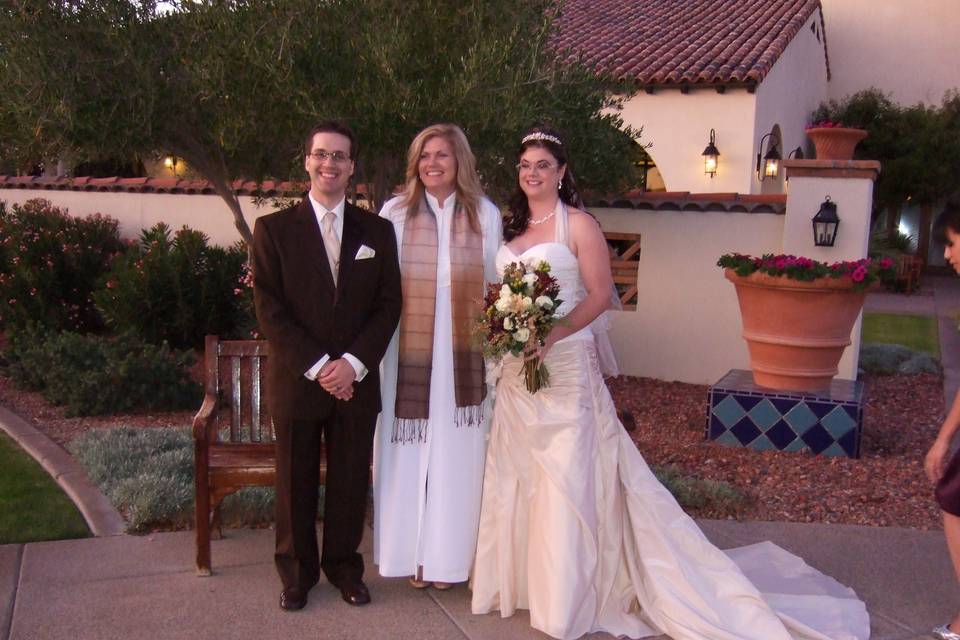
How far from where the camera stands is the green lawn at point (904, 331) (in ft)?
43.2

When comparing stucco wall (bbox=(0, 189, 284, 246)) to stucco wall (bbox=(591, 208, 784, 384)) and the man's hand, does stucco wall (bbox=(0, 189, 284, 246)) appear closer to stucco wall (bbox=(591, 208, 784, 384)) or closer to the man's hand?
stucco wall (bbox=(591, 208, 784, 384))

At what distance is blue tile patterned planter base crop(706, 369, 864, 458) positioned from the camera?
21.7ft

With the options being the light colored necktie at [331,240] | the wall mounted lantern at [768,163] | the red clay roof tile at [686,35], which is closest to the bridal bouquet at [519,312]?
the light colored necktie at [331,240]

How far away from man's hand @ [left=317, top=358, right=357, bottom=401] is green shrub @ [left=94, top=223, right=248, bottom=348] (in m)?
6.29

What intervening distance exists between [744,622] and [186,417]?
16.9 ft

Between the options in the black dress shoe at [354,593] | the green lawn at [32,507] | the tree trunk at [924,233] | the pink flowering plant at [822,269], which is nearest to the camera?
the black dress shoe at [354,593]

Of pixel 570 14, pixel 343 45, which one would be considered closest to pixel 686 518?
pixel 343 45

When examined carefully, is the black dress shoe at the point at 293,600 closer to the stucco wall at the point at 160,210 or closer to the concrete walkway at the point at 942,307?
the stucco wall at the point at 160,210

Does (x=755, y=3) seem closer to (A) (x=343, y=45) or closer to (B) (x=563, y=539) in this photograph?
(A) (x=343, y=45)

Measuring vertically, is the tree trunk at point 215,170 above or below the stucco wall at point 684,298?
above

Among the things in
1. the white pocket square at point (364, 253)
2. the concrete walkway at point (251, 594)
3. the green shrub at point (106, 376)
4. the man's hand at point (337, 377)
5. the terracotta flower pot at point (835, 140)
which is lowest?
the concrete walkway at point (251, 594)

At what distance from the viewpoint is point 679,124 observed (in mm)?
15852

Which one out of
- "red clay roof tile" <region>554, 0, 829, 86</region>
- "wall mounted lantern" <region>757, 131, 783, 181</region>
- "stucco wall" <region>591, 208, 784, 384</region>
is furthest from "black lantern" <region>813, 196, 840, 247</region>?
"wall mounted lantern" <region>757, 131, 783, 181</region>

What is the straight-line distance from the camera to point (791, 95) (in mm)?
18844
